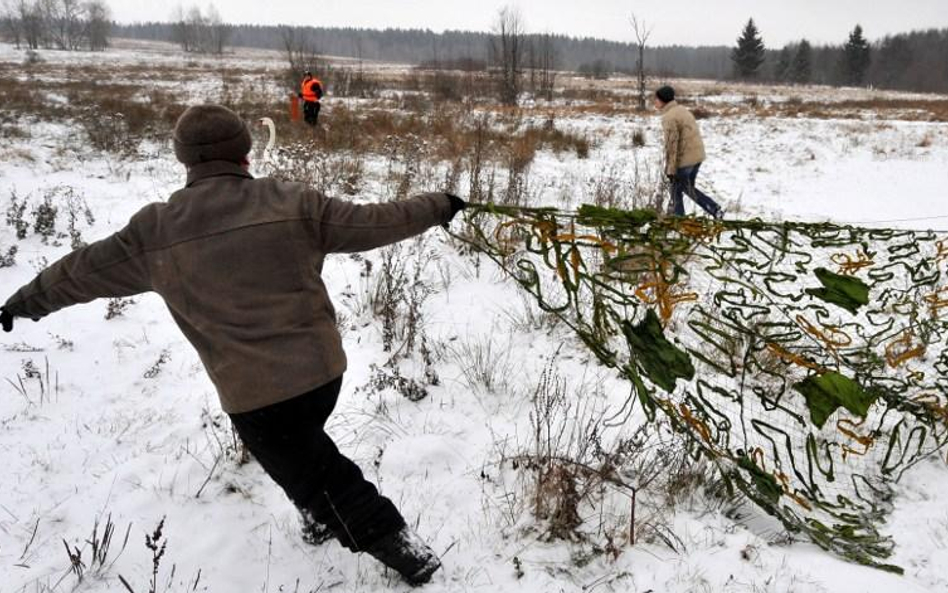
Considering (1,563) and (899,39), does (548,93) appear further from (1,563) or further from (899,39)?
(899,39)

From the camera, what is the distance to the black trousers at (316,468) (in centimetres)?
166

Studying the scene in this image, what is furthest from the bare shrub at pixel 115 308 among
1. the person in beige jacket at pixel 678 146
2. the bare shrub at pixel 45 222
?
the person in beige jacket at pixel 678 146

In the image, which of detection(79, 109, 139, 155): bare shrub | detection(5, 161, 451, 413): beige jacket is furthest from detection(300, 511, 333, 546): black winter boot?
detection(79, 109, 139, 155): bare shrub

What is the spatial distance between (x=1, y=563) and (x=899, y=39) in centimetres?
8255

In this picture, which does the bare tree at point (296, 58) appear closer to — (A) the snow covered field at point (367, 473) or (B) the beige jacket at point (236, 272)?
(A) the snow covered field at point (367, 473)

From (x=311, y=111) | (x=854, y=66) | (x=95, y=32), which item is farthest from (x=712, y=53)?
(x=311, y=111)

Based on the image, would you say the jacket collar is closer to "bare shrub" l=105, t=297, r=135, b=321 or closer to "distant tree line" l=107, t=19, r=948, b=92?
"bare shrub" l=105, t=297, r=135, b=321

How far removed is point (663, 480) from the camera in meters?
2.42

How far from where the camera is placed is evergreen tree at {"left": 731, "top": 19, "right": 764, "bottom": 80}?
165 feet

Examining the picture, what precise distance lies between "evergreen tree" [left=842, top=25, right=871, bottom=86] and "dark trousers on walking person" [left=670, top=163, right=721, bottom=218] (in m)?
60.2

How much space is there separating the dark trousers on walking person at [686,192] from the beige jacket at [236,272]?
5.06 meters

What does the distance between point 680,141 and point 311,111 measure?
7947 millimetres

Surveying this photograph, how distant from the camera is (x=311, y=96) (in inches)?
427

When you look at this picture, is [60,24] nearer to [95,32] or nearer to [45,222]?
[95,32]
